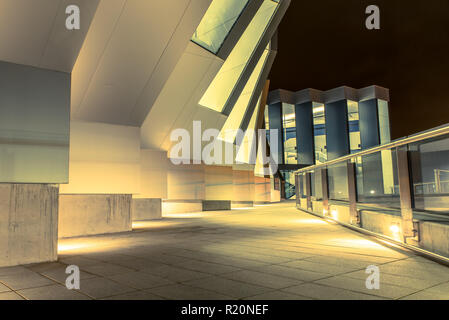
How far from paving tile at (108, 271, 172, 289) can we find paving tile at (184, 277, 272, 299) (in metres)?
0.38

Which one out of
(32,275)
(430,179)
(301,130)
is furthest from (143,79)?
(301,130)

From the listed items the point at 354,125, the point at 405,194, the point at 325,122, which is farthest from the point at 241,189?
the point at 354,125

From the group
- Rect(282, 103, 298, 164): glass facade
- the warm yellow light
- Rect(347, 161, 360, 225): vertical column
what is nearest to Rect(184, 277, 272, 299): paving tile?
the warm yellow light

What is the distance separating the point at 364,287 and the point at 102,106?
8079 mm

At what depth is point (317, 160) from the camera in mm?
48344

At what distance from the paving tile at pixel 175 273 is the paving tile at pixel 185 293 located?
40 centimetres

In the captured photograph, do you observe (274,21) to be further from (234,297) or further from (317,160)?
(317,160)

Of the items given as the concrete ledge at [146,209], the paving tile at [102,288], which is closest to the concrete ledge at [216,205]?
the concrete ledge at [146,209]

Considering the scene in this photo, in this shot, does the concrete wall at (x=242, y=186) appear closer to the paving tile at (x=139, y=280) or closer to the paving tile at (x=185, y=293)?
the paving tile at (x=139, y=280)

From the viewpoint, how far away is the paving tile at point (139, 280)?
421cm

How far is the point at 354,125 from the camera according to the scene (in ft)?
166

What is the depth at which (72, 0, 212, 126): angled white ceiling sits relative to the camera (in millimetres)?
8453

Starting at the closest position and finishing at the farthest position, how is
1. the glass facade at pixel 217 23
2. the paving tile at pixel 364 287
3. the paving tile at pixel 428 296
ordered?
the paving tile at pixel 428 296
the paving tile at pixel 364 287
the glass facade at pixel 217 23

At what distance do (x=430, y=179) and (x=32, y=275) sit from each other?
23.0 feet
